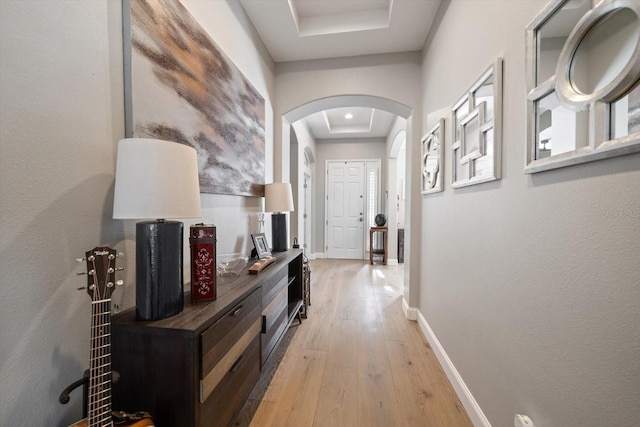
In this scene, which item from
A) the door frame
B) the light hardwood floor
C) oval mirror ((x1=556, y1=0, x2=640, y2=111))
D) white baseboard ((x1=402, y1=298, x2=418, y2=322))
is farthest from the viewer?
the door frame

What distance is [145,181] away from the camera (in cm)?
81

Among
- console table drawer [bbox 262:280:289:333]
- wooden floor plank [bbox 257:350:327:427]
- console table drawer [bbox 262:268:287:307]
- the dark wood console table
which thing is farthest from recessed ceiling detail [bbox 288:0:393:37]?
wooden floor plank [bbox 257:350:327:427]

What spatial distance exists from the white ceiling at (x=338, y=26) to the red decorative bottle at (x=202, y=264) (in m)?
2.00

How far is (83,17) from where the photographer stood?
2.90 feet

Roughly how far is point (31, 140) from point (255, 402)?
1.61 metres

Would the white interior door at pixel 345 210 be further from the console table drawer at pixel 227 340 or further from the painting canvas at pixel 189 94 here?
the console table drawer at pixel 227 340

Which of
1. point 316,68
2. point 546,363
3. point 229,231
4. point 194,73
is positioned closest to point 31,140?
point 194,73

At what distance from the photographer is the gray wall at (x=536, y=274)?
0.65 metres

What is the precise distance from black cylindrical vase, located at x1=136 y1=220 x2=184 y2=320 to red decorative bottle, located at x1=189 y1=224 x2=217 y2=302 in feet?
0.50

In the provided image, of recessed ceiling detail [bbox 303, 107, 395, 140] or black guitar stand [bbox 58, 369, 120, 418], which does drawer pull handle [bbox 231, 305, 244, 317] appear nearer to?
black guitar stand [bbox 58, 369, 120, 418]

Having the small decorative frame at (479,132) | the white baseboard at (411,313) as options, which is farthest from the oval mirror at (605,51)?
the white baseboard at (411,313)

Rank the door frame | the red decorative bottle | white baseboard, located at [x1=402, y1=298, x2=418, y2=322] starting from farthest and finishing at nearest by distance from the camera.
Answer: the door frame
white baseboard, located at [x1=402, y1=298, x2=418, y2=322]
the red decorative bottle

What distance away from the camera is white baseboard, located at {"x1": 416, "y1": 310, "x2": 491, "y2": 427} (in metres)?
1.29

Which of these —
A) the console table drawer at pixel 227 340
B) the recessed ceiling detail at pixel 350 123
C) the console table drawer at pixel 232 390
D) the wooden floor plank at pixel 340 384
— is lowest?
the wooden floor plank at pixel 340 384
